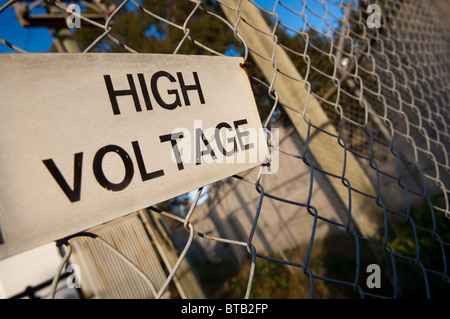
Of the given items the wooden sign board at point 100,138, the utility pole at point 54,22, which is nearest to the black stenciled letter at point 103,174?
the wooden sign board at point 100,138

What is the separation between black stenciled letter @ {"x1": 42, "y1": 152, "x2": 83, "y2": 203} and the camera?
36cm

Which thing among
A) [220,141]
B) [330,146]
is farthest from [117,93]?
[330,146]

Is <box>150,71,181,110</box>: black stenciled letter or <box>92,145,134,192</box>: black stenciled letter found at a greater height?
<box>150,71,181,110</box>: black stenciled letter

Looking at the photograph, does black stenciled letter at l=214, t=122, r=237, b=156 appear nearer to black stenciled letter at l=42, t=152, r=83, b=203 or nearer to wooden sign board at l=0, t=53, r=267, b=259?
wooden sign board at l=0, t=53, r=267, b=259

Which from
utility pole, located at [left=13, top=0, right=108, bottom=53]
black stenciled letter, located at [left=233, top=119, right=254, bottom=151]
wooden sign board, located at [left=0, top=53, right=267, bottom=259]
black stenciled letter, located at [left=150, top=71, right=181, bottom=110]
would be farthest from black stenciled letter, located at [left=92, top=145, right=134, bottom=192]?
utility pole, located at [left=13, top=0, right=108, bottom=53]

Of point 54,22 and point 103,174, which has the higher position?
point 54,22

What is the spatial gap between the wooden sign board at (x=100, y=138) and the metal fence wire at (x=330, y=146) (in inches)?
1.8

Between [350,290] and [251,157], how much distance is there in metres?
3.75

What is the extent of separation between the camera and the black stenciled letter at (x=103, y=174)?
1.28 ft

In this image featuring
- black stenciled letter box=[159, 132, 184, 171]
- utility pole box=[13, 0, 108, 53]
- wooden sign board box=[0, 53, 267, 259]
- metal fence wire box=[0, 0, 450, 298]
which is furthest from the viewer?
utility pole box=[13, 0, 108, 53]

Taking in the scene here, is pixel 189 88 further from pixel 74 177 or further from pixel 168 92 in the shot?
pixel 74 177

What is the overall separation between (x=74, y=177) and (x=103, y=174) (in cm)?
4

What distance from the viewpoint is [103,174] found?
39 centimetres
